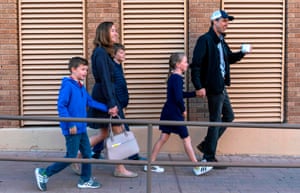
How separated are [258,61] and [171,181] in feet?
7.78

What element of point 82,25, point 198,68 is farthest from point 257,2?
point 82,25

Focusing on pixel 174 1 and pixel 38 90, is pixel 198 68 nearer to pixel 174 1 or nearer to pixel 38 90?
pixel 174 1

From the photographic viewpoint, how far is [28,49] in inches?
285

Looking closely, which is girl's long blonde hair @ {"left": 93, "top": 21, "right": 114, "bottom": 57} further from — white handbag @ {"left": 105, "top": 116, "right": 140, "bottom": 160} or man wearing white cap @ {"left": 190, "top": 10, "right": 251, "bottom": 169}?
man wearing white cap @ {"left": 190, "top": 10, "right": 251, "bottom": 169}

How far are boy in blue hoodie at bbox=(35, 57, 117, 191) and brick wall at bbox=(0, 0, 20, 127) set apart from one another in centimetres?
185

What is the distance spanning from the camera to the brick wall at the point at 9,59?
7137 millimetres

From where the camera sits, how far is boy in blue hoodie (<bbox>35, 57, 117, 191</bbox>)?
5.48 m

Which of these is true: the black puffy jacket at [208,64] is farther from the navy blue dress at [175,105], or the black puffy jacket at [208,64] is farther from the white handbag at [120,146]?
the white handbag at [120,146]

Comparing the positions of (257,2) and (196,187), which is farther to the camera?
(257,2)

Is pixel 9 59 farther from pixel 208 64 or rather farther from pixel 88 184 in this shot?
pixel 208 64

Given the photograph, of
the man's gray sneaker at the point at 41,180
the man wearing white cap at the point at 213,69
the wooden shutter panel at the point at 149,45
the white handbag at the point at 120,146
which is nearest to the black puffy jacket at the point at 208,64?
the man wearing white cap at the point at 213,69

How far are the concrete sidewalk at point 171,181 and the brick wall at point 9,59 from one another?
0.90m

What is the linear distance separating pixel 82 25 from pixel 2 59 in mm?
1236

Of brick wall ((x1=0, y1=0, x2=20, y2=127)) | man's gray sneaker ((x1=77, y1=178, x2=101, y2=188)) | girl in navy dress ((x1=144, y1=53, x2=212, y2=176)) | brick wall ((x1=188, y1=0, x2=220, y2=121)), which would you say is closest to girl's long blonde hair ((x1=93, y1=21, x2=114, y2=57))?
girl in navy dress ((x1=144, y1=53, x2=212, y2=176))
